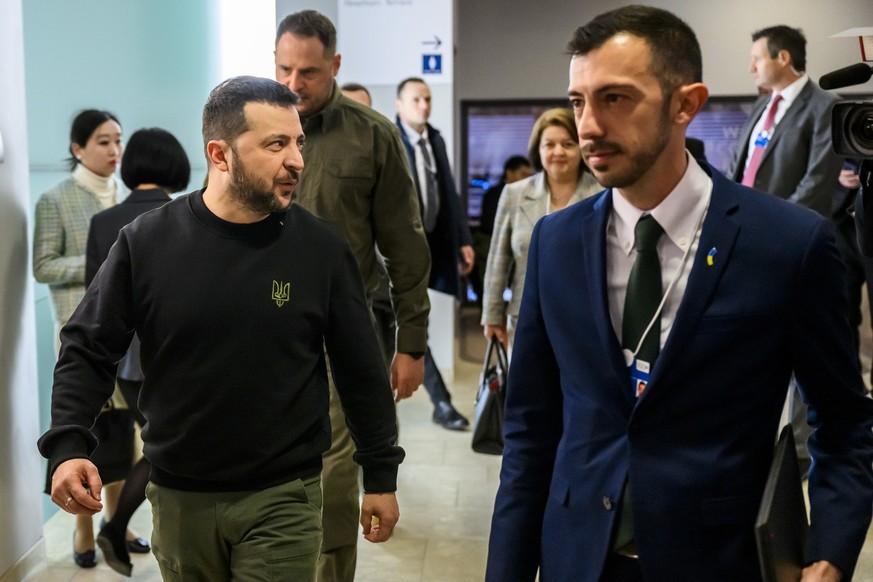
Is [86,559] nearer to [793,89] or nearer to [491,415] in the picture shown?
[491,415]

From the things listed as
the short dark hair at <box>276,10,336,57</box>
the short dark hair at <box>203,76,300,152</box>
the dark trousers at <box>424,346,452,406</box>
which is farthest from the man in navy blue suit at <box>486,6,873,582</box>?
the dark trousers at <box>424,346,452,406</box>

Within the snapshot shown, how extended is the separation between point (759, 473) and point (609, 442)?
0.77 feet

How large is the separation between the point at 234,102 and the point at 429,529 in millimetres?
2752

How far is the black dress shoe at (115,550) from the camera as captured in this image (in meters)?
4.00

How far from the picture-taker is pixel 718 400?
162 cm

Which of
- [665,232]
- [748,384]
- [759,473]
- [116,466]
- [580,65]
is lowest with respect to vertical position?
[116,466]

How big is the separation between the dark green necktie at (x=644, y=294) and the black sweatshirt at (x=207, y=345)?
89 centimetres

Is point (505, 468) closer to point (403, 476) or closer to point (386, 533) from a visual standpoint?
point (386, 533)

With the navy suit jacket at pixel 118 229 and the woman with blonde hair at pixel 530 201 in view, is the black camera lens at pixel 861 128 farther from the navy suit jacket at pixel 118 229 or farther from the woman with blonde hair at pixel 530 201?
the navy suit jacket at pixel 118 229

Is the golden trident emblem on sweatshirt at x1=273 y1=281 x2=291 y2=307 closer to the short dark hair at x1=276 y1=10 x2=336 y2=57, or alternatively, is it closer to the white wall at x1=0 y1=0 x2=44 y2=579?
the short dark hair at x1=276 y1=10 x2=336 y2=57

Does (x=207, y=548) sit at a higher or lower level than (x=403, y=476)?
higher

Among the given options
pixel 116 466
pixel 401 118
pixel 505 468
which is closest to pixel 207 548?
pixel 505 468

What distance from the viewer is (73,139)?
15.2 feet

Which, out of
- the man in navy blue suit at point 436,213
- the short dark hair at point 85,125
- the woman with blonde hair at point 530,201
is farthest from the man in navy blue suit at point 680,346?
the man in navy blue suit at point 436,213
